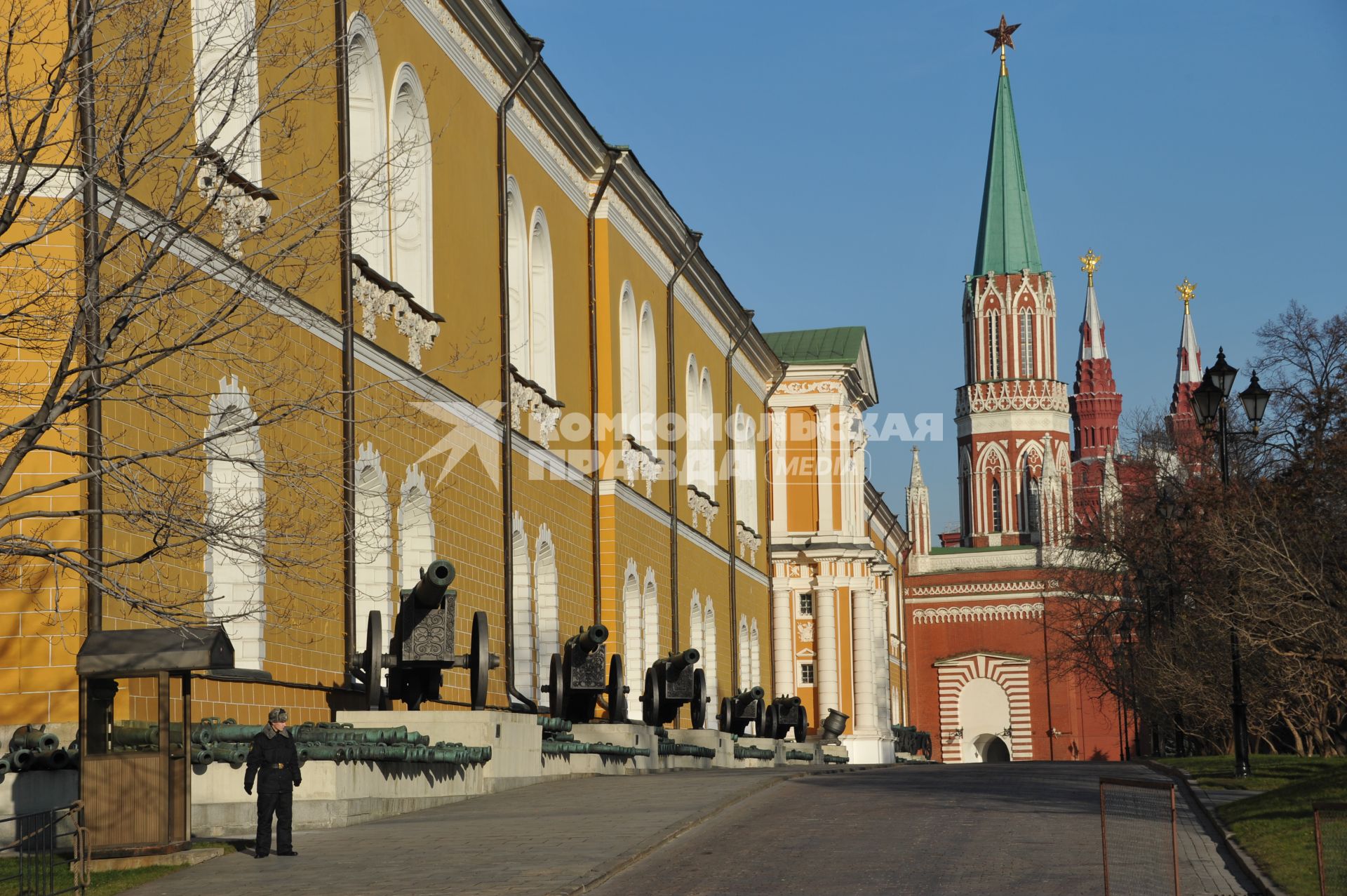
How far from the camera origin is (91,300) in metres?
12.4

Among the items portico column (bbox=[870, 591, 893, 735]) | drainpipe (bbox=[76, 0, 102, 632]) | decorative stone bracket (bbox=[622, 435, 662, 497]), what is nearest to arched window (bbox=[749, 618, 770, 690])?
portico column (bbox=[870, 591, 893, 735])

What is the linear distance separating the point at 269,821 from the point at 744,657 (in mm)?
35969

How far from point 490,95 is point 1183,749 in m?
A: 27.6

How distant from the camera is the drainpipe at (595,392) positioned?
33.3 metres

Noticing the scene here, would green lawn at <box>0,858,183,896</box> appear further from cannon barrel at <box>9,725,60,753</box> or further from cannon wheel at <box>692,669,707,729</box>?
cannon wheel at <box>692,669,707,729</box>

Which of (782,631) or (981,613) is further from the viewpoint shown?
(981,613)

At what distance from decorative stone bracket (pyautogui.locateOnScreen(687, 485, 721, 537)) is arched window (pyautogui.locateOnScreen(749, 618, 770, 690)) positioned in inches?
224

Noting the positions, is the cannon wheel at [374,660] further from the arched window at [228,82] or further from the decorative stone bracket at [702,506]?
the decorative stone bracket at [702,506]

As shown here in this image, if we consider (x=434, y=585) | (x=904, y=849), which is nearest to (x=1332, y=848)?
(x=904, y=849)

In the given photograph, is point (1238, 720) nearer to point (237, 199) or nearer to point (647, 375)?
point (237, 199)

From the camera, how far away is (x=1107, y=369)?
147875 mm

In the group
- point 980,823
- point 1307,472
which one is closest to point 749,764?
point 1307,472

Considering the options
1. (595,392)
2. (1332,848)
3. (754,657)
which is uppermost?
(595,392)

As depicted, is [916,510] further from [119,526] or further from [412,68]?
[119,526]
